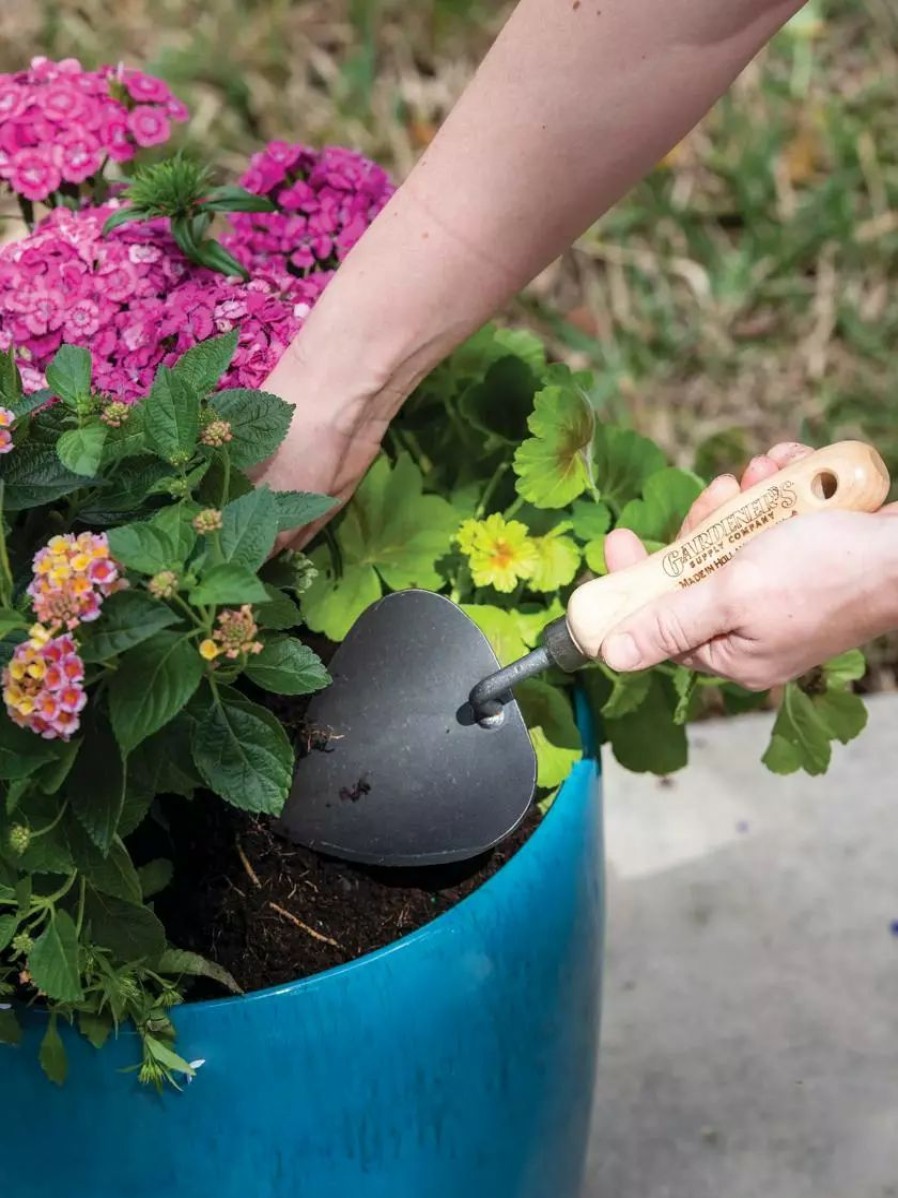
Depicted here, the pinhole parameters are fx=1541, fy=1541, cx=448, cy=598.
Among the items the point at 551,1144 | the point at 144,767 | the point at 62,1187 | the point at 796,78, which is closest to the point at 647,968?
the point at 551,1144

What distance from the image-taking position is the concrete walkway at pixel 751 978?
152 cm

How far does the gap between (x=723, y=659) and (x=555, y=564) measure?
230 millimetres

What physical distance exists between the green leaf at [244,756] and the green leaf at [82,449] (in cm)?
Result: 15

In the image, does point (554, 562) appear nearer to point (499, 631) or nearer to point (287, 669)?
point (499, 631)

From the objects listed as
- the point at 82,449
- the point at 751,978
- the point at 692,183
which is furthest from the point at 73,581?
the point at 692,183

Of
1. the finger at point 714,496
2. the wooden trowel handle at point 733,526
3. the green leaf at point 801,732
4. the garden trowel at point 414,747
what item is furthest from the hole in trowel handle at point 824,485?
the green leaf at point 801,732

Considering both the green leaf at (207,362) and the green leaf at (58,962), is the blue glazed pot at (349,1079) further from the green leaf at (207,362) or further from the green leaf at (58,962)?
the green leaf at (207,362)

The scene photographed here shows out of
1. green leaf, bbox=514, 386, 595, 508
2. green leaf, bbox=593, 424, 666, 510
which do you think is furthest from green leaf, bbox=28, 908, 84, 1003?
green leaf, bbox=593, 424, 666, 510

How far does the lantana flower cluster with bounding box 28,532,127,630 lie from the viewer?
735 mm

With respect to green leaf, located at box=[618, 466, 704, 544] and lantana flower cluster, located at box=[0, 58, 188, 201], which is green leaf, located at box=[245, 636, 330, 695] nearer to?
green leaf, located at box=[618, 466, 704, 544]

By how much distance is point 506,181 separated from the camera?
98 centimetres

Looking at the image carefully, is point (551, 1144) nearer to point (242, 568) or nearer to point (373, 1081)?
Answer: point (373, 1081)

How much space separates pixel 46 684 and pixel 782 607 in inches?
15.9

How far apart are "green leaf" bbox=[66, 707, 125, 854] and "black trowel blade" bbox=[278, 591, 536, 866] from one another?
27 centimetres
